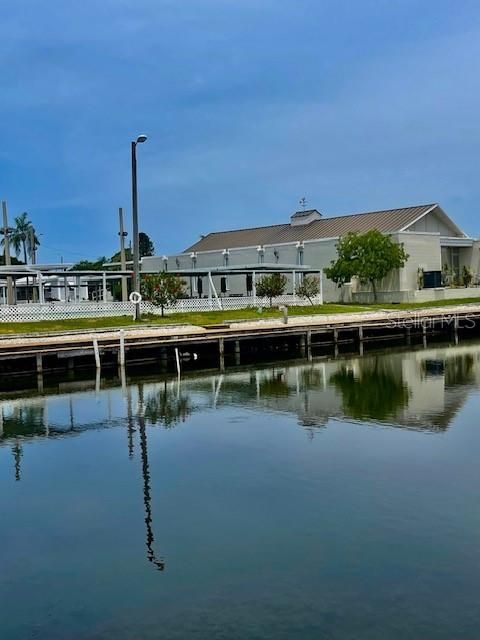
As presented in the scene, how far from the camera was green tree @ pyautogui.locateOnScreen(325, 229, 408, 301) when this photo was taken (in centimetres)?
5184

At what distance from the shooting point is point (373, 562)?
9578mm

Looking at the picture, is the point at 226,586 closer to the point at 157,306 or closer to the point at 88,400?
the point at 88,400

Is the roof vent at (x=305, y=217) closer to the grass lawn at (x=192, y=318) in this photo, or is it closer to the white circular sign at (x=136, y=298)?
the grass lawn at (x=192, y=318)

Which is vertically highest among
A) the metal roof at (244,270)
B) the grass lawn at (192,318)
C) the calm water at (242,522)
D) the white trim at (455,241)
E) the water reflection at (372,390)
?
the white trim at (455,241)

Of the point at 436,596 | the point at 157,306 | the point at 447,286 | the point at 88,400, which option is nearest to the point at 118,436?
the point at 88,400

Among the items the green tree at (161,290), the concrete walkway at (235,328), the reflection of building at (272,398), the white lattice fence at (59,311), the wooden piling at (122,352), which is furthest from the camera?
the green tree at (161,290)

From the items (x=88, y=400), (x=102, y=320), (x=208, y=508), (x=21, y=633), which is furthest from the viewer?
(x=102, y=320)

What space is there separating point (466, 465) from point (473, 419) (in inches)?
190

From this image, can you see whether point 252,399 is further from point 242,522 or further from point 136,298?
point 136,298

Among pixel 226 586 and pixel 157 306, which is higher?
pixel 157 306

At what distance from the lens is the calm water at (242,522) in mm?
8320

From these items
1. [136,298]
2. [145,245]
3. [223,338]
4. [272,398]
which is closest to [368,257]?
[136,298]

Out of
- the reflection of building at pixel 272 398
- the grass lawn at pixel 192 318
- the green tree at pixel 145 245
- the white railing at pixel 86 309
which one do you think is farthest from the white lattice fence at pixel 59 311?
the green tree at pixel 145 245

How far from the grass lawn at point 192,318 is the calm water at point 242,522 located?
13.5 m
